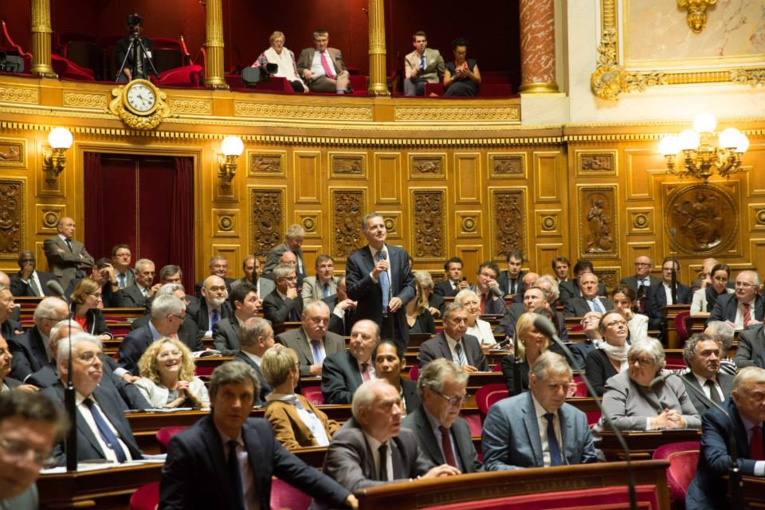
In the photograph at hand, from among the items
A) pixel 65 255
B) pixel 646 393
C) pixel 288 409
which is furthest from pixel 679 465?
pixel 65 255

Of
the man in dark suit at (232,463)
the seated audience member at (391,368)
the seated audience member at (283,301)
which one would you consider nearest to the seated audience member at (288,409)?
the seated audience member at (391,368)

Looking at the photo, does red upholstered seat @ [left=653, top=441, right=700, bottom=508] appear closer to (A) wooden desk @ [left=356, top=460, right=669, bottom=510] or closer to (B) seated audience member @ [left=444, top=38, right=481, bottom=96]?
(A) wooden desk @ [left=356, top=460, right=669, bottom=510]

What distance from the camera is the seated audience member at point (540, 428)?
15.9 ft

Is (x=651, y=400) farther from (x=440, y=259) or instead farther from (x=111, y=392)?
(x=440, y=259)

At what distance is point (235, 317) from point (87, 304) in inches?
42.7

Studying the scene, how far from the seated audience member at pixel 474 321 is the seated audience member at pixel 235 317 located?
1.43 metres

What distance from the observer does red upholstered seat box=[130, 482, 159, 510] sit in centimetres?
391

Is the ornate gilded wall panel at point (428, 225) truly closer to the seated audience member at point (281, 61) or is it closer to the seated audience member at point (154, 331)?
the seated audience member at point (281, 61)

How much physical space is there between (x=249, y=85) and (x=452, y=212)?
2.54 m

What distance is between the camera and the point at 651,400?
589cm

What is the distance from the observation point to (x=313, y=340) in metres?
7.17

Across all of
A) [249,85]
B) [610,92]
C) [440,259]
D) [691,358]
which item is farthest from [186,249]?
[691,358]

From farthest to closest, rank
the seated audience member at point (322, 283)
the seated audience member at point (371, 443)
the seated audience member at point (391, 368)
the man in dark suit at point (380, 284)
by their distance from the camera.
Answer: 1. the seated audience member at point (322, 283)
2. the man in dark suit at point (380, 284)
3. the seated audience member at point (391, 368)
4. the seated audience member at point (371, 443)

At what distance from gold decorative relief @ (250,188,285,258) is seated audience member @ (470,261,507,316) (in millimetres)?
2604
